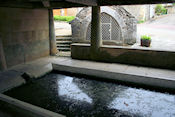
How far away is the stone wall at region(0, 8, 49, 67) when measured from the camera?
585 cm

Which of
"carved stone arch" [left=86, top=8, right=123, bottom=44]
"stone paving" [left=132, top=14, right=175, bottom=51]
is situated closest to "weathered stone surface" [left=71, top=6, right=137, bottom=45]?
"carved stone arch" [left=86, top=8, right=123, bottom=44]

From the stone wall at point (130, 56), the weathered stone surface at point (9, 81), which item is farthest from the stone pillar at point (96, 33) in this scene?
the weathered stone surface at point (9, 81)

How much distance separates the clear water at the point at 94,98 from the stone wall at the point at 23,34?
6.06ft

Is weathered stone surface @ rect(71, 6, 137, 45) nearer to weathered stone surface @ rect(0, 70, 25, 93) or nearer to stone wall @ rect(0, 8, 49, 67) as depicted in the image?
stone wall @ rect(0, 8, 49, 67)

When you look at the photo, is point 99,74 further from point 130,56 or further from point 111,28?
point 111,28

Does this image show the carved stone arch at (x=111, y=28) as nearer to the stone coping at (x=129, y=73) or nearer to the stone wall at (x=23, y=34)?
the stone wall at (x=23, y=34)

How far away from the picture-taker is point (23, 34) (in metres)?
6.51

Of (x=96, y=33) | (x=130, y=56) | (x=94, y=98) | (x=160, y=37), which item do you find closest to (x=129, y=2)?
(x=96, y=33)

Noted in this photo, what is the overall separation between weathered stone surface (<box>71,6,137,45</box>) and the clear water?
26.3ft

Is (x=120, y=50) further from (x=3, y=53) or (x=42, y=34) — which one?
(x=3, y=53)

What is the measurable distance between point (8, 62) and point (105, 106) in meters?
4.21

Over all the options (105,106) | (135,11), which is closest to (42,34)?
(105,106)

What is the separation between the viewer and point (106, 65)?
6.07 metres

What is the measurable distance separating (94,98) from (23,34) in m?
4.19
